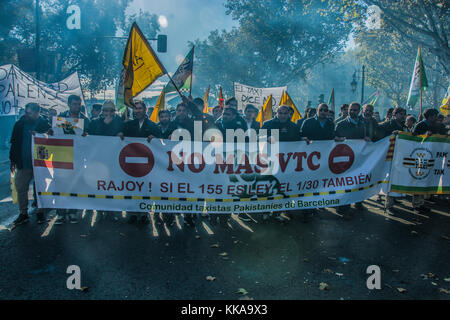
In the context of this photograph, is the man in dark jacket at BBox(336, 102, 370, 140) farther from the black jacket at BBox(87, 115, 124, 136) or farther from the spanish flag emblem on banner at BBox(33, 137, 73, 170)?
the spanish flag emblem on banner at BBox(33, 137, 73, 170)

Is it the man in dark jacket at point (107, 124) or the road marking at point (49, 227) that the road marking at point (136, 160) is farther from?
the road marking at point (49, 227)

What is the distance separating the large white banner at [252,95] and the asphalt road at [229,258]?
6610mm

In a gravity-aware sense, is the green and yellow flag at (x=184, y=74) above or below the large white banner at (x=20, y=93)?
above

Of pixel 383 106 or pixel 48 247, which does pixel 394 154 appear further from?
pixel 383 106

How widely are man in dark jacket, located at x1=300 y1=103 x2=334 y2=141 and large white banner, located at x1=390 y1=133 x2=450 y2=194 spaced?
1227 millimetres

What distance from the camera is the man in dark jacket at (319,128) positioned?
6.30 m

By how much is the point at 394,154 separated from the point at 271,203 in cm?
261

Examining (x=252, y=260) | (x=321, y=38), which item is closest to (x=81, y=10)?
(x=321, y=38)

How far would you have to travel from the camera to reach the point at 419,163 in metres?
6.26

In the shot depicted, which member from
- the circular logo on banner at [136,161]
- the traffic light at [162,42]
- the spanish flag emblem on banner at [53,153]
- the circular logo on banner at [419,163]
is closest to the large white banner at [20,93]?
the spanish flag emblem on banner at [53,153]

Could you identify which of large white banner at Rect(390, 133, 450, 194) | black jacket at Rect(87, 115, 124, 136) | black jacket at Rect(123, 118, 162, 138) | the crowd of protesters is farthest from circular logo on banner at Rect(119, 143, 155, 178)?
large white banner at Rect(390, 133, 450, 194)

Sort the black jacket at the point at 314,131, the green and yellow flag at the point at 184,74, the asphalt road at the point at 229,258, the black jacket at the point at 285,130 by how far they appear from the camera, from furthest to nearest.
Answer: the green and yellow flag at the point at 184,74 → the black jacket at the point at 314,131 → the black jacket at the point at 285,130 → the asphalt road at the point at 229,258

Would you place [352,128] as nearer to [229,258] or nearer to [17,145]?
[229,258]

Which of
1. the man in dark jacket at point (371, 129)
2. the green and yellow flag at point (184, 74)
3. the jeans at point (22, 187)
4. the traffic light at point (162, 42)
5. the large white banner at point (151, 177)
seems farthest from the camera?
the traffic light at point (162, 42)
